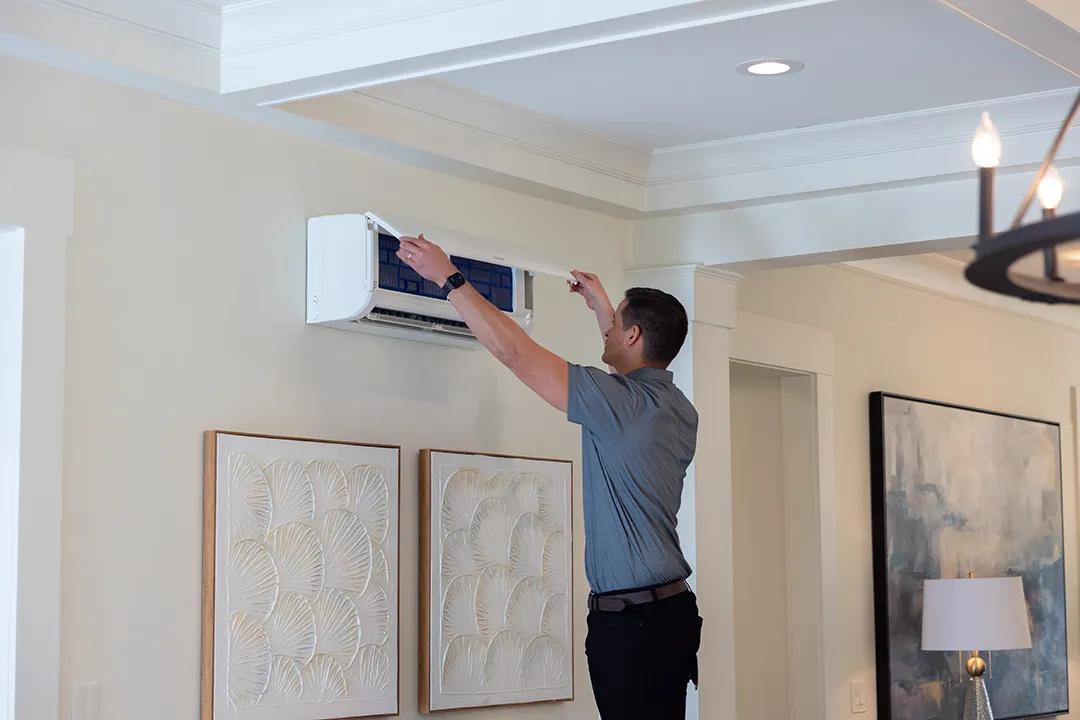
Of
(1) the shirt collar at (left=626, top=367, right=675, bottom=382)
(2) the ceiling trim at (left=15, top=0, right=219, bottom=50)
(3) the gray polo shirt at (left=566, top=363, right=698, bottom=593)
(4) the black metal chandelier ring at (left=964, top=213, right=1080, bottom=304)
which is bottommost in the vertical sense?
(3) the gray polo shirt at (left=566, top=363, right=698, bottom=593)

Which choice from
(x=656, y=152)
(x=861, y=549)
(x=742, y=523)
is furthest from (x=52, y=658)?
(x=861, y=549)

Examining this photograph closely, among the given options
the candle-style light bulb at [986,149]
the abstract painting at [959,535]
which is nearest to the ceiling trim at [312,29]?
the candle-style light bulb at [986,149]

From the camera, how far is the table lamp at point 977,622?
16.1 ft

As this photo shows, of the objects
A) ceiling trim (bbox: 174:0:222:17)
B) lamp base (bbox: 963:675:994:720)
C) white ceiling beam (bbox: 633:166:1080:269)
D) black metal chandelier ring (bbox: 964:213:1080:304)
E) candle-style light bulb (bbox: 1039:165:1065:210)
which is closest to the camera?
black metal chandelier ring (bbox: 964:213:1080:304)

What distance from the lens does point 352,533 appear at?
130 inches

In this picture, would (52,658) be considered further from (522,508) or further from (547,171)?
(547,171)

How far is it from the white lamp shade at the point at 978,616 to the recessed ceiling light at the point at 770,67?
2.27 m

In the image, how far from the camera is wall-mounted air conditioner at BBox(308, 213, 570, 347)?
10.7ft

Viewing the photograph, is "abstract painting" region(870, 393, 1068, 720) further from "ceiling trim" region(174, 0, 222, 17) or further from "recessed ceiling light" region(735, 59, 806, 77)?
"ceiling trim" region(174, 0, 222, 17)

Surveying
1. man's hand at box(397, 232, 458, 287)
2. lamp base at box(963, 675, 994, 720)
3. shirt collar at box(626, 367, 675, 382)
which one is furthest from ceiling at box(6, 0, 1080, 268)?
lamp base at box(963, 675, 994, 720)

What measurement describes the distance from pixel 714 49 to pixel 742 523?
227 centimetres

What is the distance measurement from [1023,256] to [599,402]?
1873 millimetres

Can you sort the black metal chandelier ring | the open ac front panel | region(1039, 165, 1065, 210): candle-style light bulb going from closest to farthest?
the black metal chandelier ring < region(1039, 165, 1065, 210): candle-style light bulb < the open ac front panel

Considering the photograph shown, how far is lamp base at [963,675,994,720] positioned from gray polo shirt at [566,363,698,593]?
2033 mm
